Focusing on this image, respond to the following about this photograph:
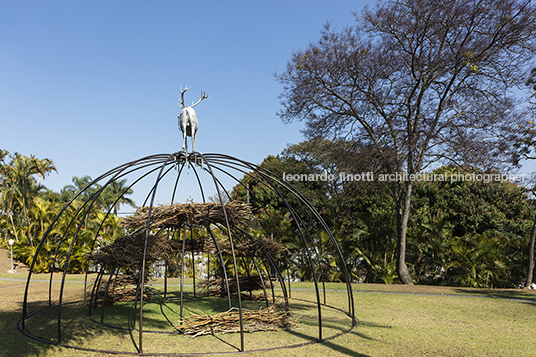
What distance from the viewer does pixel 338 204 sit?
21125 millimetres

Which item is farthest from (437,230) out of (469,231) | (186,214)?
(186,214)

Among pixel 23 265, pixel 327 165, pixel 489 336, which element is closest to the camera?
pixel 489 336

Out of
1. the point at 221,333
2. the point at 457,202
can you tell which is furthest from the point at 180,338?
the point at 457,202

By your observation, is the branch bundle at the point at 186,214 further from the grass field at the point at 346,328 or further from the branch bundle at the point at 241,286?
the branch bundle at the point at 241,286

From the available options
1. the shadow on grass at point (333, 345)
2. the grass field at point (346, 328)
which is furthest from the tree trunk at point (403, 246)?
the shadow on grass at point (333, 345)

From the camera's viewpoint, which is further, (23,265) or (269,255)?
(23,265)

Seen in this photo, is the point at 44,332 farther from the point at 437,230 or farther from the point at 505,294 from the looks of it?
the point at 437,230

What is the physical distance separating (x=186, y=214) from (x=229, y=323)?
7.37ft

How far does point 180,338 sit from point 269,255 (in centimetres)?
275

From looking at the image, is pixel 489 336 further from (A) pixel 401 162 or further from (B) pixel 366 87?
(B) pixel 366 87

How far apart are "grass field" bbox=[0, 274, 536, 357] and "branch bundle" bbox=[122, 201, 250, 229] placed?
2051 mm

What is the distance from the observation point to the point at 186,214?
24.8ft

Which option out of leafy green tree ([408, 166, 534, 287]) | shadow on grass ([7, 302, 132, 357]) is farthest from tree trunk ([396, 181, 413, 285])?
shadow on grass ([7, 302, 132, 357])

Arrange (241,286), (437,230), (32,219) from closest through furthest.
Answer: (241,286) → (437,230) → (32,219)
